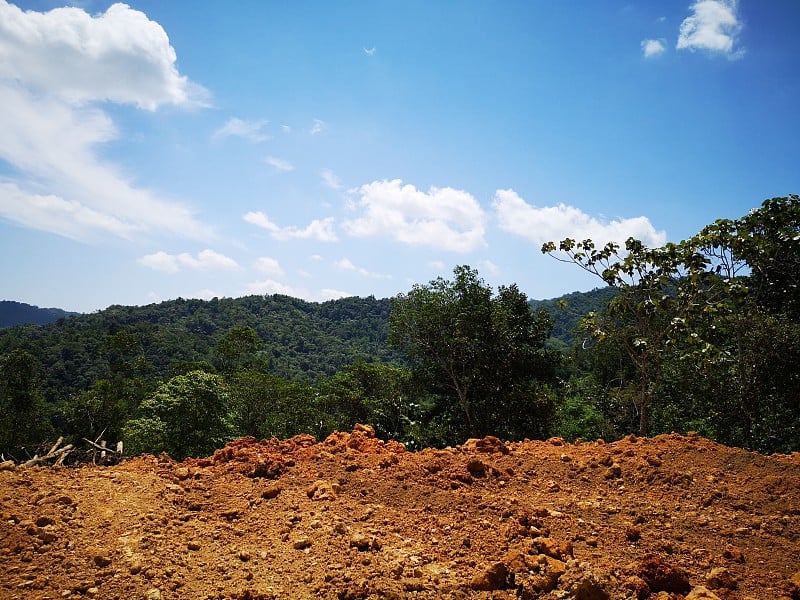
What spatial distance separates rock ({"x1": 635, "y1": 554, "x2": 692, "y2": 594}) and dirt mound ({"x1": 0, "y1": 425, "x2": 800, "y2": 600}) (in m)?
0.01

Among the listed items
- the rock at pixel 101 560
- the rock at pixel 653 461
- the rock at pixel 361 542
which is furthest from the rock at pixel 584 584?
the rock at pixel 101 560

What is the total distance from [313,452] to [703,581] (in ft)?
14.5

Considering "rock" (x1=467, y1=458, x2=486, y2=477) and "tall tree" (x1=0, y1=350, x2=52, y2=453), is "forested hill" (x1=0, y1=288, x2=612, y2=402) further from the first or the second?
"rock" (x1=467, y1=458, x2=486, y2=477)

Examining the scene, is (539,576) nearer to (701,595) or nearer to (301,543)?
(701,595)

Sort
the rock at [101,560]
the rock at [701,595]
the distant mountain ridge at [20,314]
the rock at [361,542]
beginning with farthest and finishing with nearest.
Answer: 1. the distant mountain ridge at [20,314]
2. the rock at [361,542]
3. the rock at [101,560]
4. the rock at [701,595]

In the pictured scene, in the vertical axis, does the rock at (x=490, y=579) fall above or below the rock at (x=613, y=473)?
below

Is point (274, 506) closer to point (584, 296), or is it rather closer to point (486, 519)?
point (486, 519)

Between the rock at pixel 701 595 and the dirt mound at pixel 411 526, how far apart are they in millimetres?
16

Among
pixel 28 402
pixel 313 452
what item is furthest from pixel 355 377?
pixel 28 402

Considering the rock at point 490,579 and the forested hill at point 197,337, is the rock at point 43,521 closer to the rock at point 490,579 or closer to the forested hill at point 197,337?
the rock at point 490,579

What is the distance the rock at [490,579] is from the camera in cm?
352

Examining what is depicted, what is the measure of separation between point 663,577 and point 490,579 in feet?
3.82

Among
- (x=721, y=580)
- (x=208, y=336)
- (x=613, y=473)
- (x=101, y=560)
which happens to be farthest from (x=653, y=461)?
(x=208, y=336)

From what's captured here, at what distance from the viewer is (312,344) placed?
8988 cm
